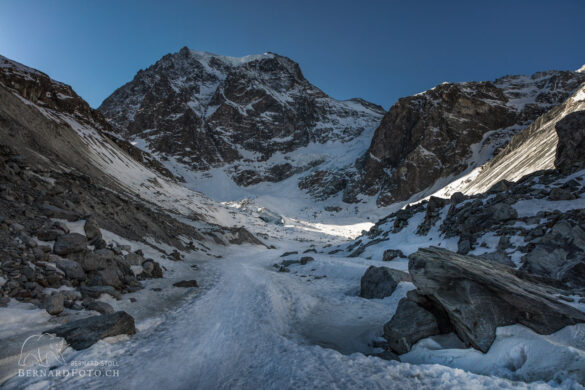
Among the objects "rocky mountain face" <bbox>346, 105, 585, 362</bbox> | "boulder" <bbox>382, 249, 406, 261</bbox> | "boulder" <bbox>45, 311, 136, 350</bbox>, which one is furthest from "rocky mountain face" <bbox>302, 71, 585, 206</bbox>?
"boulder" <bbox>45, 311, 136, 350</bbox>

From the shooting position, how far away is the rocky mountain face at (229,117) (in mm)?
132625

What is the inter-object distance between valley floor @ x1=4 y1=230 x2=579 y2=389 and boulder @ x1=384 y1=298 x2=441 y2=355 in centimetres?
60

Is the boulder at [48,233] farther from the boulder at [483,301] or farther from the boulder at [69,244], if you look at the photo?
the boulder at [483,301]

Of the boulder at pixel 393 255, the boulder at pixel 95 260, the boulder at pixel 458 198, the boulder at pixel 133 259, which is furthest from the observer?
the boulder at pixel 458 198

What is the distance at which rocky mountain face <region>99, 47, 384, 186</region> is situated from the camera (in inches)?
5221

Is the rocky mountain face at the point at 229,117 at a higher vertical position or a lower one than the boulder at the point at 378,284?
higher

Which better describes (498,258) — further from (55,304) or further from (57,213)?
(57,213)

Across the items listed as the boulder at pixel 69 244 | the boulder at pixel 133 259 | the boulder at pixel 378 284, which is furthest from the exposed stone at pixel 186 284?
the boulder at pixel 378 284

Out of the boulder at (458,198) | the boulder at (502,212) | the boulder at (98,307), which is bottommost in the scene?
the boulder at (98,307)

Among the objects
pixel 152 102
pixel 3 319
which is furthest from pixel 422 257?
pixel 152 102

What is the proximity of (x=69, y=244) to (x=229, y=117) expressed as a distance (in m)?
158

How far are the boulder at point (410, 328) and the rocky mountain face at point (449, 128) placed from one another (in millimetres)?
83299

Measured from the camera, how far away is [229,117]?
511 ft

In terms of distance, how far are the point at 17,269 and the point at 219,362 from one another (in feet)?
18.6
